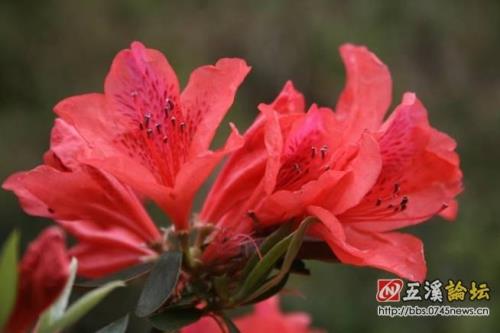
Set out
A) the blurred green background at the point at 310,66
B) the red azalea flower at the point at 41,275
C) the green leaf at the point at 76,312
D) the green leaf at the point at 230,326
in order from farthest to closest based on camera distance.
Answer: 1. the blurred green background at the point at 310,66
2. the red azalea flower at the point at 41,275
3. the green leaf at the point at 230,326
4. the green leaf at the point at 76,312

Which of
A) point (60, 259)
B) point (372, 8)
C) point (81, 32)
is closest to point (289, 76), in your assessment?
point (372, 8)

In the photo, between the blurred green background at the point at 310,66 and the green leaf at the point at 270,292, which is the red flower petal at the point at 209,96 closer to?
the green leaf at the point at 270,292

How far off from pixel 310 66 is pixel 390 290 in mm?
2582

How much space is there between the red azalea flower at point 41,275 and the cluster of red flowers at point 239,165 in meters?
0.09

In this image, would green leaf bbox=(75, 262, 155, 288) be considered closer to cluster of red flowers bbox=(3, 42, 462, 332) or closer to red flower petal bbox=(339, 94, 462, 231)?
cluster of red flowers bbox=(3, 42, 462, 332)

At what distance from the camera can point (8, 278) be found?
91 centimetres

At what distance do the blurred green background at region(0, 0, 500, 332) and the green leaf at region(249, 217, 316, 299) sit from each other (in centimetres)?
161

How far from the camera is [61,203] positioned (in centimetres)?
92

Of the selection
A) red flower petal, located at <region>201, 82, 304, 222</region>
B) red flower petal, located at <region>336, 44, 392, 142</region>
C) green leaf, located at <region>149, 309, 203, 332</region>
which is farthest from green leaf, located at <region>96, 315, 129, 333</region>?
red flower petal, located at <region>336, 44, 392, 142</region>

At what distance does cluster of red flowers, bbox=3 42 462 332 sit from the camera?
88 centimetres

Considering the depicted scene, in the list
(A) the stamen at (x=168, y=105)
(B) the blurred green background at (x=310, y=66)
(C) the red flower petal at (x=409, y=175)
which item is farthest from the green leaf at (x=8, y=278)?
(B) the blurred green background at (x=310, y=66)

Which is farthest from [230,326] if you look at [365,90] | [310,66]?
[310,66]

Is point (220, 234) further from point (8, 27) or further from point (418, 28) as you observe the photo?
point (8, 27)

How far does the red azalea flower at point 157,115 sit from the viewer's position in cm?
92
